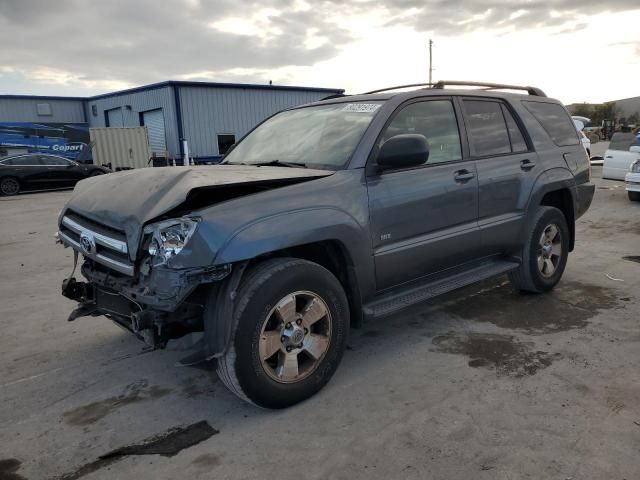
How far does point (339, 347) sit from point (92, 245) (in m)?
1.66

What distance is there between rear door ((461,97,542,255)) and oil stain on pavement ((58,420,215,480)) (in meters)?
2.65

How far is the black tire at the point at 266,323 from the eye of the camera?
108 inches

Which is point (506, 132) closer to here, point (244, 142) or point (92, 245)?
point (244, 142)

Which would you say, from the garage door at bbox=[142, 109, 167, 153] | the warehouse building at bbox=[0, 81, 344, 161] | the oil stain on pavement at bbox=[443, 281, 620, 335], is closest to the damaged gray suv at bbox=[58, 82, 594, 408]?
the oil stain on pavement at bbox=[443, 281, 620, 335]

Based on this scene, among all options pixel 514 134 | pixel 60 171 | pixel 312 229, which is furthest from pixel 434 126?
pixel 60 171

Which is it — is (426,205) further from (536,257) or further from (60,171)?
(60,171)

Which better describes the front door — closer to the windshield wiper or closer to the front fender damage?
the windshield wiper

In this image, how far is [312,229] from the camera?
2.99m

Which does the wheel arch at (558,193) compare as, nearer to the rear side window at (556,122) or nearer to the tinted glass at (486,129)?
the rear side window at (556,122)

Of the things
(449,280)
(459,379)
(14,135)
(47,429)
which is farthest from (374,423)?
(14,135)

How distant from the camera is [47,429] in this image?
289cm

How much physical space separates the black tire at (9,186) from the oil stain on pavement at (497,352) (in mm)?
17395

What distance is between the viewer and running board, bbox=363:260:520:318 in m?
3.45

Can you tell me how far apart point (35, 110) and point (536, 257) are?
31126mm
